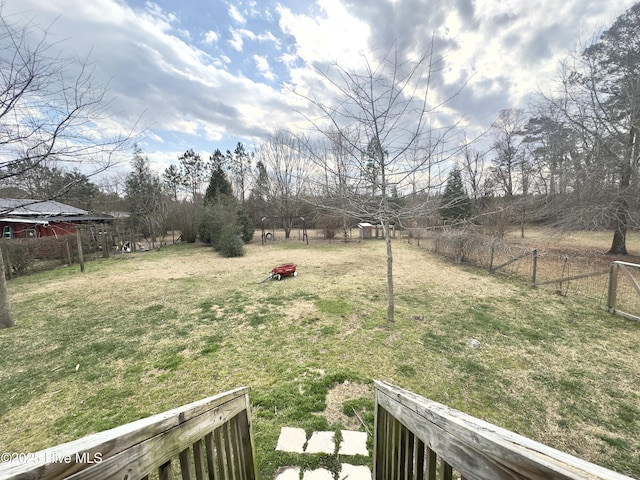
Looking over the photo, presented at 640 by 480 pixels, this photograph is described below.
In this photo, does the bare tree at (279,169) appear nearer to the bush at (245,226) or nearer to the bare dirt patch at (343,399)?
the bush at (245,226)

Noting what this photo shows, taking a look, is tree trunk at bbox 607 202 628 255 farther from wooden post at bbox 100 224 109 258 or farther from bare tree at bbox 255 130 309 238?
wooden post at bbox 100 224 109 258

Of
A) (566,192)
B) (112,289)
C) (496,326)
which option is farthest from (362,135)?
(566,192)

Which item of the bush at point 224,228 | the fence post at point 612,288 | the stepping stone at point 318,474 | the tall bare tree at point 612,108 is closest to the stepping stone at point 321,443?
the stepping stone at point 318,474

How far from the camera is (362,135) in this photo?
4422 millimetres

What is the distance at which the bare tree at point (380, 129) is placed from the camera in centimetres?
401

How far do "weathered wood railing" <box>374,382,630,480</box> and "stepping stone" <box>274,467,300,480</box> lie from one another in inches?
30.5

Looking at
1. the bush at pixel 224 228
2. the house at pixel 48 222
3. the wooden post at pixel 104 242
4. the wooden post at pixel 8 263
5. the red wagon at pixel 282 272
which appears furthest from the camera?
the house at pixel 48 222

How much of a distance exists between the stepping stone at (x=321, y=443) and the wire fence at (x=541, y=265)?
21.8 ft

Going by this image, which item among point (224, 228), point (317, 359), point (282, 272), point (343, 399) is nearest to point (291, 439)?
point (343, 399)

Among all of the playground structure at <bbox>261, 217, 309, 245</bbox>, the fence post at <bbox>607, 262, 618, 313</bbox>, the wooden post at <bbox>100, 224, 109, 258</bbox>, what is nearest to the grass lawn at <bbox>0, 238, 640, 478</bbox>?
the fence post at <bbox>607, 262, 618, 313</bbox>

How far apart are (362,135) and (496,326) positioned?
416 centimetres

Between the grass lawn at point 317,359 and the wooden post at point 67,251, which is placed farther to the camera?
the wooden post at point 67,251

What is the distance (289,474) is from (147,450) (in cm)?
164

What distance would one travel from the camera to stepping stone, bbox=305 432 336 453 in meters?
2.15
